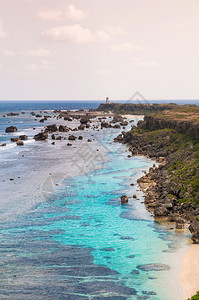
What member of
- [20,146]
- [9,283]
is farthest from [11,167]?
[9,283]

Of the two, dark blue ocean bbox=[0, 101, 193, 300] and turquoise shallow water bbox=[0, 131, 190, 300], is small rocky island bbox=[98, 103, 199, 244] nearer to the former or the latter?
dark blue ocean bbox=[0, 101, 193, 300]

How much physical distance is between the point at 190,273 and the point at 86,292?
10.2 m

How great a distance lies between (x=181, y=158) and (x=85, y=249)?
36.5m

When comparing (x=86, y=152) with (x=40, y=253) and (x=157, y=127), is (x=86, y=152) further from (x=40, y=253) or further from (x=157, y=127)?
(x=40, y=253)

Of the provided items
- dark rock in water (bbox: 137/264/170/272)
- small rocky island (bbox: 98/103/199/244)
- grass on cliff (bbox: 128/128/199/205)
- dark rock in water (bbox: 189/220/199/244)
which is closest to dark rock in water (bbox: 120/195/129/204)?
small rocky island (bbox: 98/103/199/244)

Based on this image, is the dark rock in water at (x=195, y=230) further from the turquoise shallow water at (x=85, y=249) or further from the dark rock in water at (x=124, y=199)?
the dark rock in water at (x=124, y=199)

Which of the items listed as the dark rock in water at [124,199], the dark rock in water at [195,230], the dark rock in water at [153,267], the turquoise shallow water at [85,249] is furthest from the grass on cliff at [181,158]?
the dark rock in water at [153,267]

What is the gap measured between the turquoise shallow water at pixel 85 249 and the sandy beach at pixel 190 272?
163 cm

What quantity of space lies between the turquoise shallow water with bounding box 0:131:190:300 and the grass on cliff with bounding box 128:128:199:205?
7.34 metres

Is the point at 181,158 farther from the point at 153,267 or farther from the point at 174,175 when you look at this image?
the point at 153,267

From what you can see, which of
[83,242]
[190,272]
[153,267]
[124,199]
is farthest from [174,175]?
[190,272]

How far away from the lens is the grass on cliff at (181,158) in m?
49.3

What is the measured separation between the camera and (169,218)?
44.6 m

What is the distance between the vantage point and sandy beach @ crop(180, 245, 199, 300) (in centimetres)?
2858
